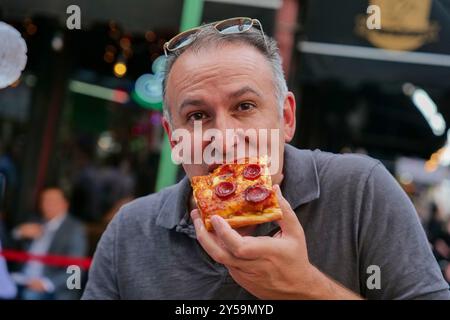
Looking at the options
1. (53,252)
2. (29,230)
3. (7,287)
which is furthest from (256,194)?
(29,230)

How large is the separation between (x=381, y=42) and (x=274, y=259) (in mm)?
856

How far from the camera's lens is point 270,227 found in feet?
3.96

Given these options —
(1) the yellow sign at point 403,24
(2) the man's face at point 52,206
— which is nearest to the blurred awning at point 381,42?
(1) the yellow sign at point 403,24

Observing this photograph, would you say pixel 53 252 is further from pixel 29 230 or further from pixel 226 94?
pixel 226 94

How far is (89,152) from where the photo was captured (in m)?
5.57

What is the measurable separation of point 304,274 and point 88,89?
4.03 m

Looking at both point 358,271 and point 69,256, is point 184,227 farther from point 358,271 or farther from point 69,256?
point 69,256

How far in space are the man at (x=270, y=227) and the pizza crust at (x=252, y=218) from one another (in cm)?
2

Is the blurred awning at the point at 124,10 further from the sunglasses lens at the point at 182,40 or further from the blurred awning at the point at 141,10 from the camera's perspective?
the sunglasses lens at the point at 182,40

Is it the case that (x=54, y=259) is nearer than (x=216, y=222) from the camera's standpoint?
No

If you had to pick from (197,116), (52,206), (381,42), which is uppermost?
(381,42)

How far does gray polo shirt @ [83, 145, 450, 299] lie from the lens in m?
1.16

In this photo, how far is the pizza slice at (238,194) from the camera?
112 cm

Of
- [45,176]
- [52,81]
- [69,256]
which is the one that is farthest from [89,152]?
[69,256]
